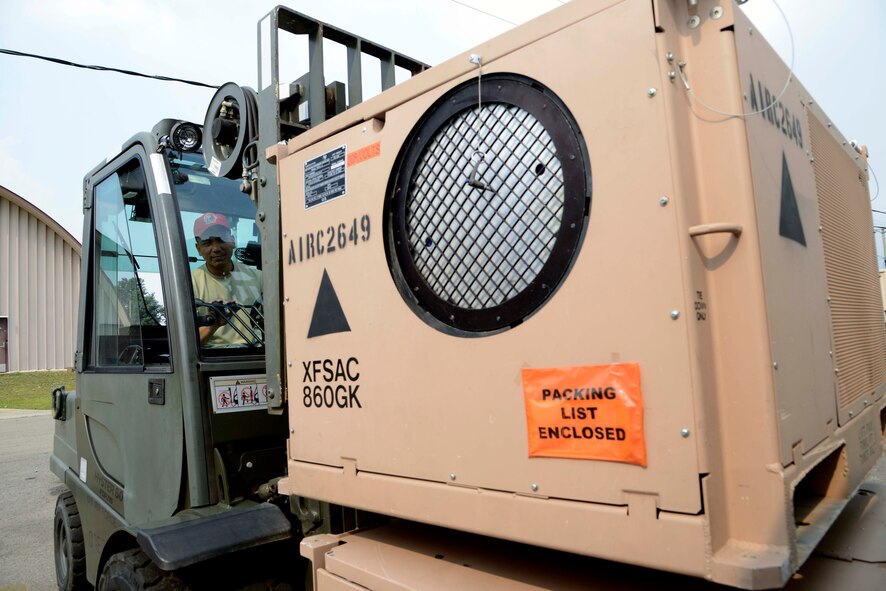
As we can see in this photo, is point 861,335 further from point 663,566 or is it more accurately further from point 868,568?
point 663,566

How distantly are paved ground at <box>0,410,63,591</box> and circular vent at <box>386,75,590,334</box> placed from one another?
441 centimetres

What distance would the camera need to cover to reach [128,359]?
2.99 m

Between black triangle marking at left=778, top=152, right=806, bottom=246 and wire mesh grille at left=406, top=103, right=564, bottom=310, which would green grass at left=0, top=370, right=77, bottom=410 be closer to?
wire mesh grille at left=406, top=103, right=564, bottom=310

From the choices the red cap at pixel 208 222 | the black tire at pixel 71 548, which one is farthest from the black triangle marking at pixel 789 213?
the black tire at pixel 71 548

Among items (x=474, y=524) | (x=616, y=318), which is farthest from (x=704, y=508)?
(x=474, y=524)

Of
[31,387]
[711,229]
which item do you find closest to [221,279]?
[711,229]

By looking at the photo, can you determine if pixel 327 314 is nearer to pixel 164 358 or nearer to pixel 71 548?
pixel 164 358

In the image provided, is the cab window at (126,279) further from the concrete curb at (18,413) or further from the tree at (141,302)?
the concrete curb at (18,413)

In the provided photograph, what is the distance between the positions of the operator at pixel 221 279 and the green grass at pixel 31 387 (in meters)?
13.0

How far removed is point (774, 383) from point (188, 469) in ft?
7.24

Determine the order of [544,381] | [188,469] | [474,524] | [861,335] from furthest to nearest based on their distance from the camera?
1. [188,469]
2. [861,335]
3. [474,524]
4. [544,381]

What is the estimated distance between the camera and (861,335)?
2223 mm

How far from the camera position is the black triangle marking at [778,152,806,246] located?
151cm

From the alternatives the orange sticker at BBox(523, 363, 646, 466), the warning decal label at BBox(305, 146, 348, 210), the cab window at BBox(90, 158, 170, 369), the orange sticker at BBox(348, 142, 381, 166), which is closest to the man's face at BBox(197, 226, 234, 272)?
the cab window at BBox(90, 158, 170, 369)
